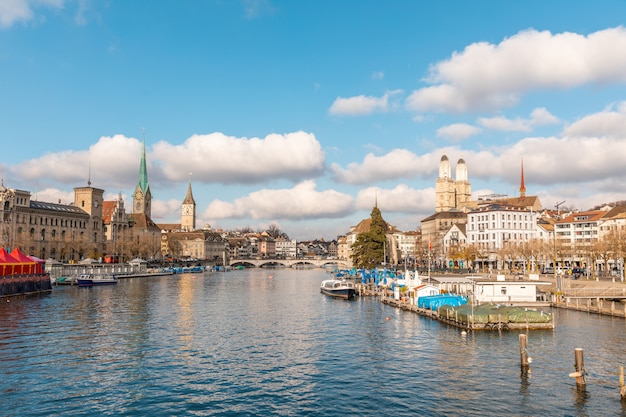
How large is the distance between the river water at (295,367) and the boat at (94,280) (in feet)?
173

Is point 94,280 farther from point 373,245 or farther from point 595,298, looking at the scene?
point 595,298

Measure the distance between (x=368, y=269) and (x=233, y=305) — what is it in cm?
5711

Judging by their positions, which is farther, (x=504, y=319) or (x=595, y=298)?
(x=595, y=298)

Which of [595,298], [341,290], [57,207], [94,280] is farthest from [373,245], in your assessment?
[57,207]

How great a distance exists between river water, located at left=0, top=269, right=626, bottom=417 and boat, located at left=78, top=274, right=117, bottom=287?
2073 inches

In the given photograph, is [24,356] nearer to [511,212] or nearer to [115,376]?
[115,376]

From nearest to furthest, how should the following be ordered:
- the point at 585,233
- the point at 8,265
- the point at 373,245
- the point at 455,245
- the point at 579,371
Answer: the point at 579,371 → the point at 8,265 → the point at 373,245 → the point at 585,233 → the point at 455,245

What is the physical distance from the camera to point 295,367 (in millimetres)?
36375

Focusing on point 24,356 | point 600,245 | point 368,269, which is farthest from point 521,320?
point 368,269

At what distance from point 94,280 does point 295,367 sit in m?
90.8

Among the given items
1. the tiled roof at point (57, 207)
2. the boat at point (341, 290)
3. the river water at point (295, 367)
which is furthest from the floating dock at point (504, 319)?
the tiled roof at point (57, 207)

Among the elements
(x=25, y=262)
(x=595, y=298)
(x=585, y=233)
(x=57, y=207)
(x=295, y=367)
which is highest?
(x=57, y=207)

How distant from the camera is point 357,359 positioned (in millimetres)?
38844

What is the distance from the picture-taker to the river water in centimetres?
2791
